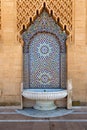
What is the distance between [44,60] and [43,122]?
5.78 feet

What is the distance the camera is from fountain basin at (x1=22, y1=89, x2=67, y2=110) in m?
5.12

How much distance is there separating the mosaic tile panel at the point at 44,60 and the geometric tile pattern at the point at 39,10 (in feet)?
1.62

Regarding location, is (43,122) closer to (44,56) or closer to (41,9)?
(44,56)

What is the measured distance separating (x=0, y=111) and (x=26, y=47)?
5.51ft

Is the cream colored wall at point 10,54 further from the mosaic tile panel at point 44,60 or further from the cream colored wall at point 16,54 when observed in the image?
the mosaic tile panel at point 44,60

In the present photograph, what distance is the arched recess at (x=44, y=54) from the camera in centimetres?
578

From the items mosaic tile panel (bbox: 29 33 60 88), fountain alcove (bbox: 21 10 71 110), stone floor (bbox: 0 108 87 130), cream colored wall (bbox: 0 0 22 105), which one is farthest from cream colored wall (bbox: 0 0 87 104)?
stone floor (bbox: 0 108 87 130)

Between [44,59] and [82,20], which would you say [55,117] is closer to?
[44,59]

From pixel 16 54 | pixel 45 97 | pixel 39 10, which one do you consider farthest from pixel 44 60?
pixel 39 10

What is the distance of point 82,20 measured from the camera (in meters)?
5.58

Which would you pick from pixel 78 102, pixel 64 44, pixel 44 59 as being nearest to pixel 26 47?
pixel 44 59

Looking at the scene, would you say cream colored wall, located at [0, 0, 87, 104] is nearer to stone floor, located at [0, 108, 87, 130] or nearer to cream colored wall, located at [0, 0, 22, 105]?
cream colored wall, located at [0, 0, 22, 105]

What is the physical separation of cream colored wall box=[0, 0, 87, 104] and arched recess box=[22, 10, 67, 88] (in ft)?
0.86

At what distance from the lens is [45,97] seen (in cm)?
512
